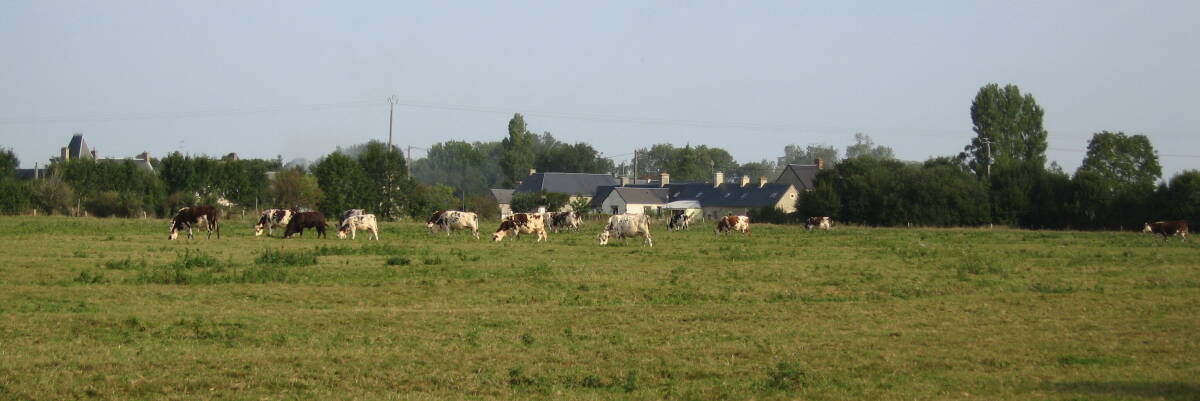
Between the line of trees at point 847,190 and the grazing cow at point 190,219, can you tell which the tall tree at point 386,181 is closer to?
the line of trees at point 847,190

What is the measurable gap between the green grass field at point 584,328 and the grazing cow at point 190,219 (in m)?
7.60

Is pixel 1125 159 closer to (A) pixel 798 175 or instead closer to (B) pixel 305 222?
(A) pixel 798 175

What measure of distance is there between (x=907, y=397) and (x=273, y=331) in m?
7.95

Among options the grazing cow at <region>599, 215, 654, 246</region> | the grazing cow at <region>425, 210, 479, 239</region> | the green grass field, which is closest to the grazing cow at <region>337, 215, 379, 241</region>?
the grazing cow at <region>425, 210, 479, 239</region>

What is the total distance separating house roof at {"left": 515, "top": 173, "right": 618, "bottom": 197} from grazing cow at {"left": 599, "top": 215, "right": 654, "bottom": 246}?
79.1m

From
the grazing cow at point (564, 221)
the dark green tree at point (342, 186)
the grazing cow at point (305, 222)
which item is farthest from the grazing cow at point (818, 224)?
the dark green tree at point (342, 186)

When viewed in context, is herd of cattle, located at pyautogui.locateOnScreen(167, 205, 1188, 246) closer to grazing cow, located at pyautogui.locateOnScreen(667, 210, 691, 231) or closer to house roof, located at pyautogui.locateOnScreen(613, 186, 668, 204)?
grazing cow, located at pyautogui.locateOnScreen(667, 210, 691, 231)

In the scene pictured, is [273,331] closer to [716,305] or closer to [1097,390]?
[716,305]

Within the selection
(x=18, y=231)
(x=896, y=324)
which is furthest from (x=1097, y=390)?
(x=18, y=231)

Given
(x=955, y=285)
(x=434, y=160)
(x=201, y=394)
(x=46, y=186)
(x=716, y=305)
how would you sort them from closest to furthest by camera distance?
(x=201, y=394) → (x=716, y=305) → (x=955, y=285) → (x=46, y=186) → (x=434, y=160)

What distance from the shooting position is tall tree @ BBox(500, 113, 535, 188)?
465 ft

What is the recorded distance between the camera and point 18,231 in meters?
37.6

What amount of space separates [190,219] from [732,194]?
3035 inches

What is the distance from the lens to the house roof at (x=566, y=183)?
386 ft
